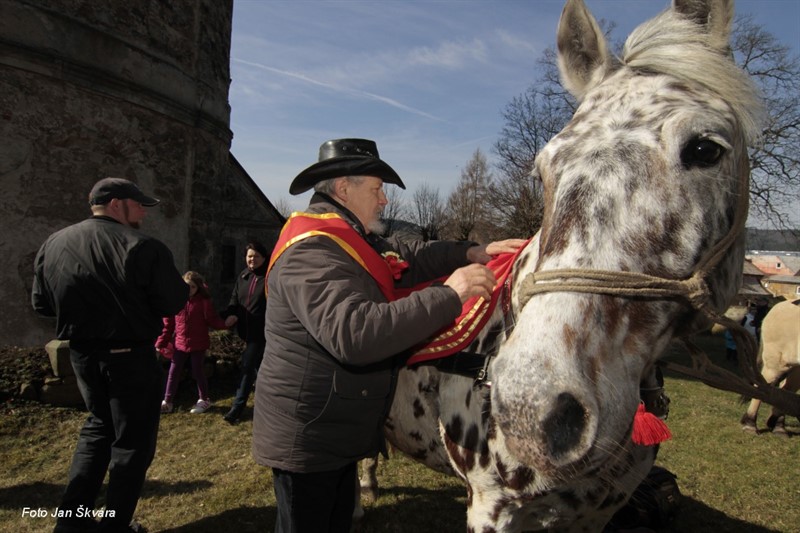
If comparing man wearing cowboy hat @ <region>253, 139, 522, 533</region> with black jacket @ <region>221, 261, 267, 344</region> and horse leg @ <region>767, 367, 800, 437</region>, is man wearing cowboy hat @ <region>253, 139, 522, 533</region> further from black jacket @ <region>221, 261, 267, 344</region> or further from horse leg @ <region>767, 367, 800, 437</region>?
horse leg @ <region>767, 367, 800, 437</region>

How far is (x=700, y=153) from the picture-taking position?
1.36 m

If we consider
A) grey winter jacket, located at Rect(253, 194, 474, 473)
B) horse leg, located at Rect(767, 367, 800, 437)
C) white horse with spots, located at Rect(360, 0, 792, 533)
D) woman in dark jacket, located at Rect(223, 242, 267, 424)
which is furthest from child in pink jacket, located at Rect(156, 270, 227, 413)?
horse leg, located at Rect(767, 367, 800, 437)

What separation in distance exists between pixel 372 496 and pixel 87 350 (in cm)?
277

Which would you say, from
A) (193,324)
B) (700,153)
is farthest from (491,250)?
(193,324)

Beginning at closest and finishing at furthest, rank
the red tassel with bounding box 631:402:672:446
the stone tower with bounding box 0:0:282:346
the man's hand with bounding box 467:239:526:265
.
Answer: the red tassel with bounding box 631:402:672:446
the man's hand with bounding box 467:239:526:265
the stone tower with bounding box 0:0:282:346

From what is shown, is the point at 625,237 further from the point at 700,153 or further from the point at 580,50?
the point at 580,50

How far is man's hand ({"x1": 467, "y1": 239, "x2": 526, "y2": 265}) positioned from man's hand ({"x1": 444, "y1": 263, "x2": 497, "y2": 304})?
685 mm

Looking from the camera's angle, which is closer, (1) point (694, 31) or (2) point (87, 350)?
(1) point (694, 31)

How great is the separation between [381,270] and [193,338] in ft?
17.3

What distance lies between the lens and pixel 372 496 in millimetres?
4359

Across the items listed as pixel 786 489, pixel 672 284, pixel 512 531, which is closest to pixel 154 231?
pixel 512 531

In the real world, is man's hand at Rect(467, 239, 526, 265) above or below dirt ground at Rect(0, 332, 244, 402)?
above

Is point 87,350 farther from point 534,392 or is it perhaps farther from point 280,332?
point 534,392

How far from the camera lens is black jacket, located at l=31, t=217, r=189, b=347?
3.24 m
